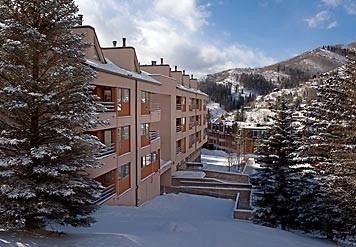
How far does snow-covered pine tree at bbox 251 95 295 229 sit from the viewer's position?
18.3 meters

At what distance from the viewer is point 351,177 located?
1592 centimetres

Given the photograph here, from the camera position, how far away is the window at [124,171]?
1997 centimetres

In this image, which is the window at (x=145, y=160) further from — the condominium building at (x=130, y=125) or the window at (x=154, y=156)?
the window at (x=154, y=156)

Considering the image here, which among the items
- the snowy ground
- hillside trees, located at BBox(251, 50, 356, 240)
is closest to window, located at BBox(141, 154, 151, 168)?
the snowy ground

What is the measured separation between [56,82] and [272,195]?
13.3m

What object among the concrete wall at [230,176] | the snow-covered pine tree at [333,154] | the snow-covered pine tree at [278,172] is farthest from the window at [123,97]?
the concrete wall at [230,176]

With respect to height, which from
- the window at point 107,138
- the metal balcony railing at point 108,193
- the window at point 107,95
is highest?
the window at point 107,95

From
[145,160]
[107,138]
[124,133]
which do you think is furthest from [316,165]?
[107,138]

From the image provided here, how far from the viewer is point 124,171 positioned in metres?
20.5

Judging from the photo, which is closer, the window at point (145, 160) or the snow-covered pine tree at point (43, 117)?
the snow-covered pine tree at point (43, 117)

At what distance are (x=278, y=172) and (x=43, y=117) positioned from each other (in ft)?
42.8

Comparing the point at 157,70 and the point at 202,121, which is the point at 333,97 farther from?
the point at 202,121

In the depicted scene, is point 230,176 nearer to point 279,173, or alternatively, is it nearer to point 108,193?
point 279,173

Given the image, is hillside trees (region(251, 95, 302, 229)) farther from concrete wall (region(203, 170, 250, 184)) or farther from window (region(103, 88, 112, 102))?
concrete wall (region(203, 170, 250, 184))
